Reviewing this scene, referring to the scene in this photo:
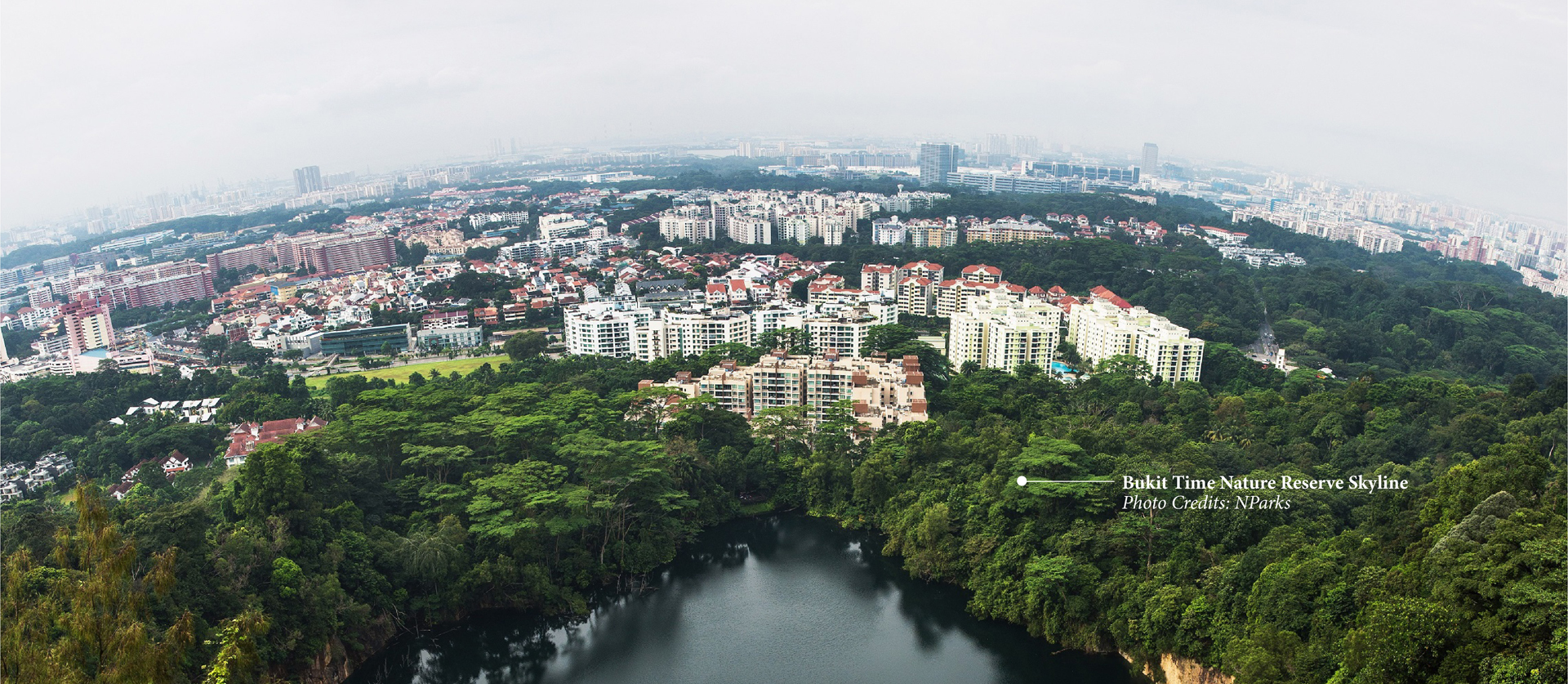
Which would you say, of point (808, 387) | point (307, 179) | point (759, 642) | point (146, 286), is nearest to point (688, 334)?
point (808, 387)

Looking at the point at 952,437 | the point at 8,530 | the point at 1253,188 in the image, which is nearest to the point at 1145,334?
the point at 952,437

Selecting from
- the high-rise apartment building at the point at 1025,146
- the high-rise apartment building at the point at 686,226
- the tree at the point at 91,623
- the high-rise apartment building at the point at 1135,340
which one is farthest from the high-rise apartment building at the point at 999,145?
the tree at the point at 91,623

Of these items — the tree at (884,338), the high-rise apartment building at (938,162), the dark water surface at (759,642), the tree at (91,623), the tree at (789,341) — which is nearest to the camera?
the tree at (91,623)

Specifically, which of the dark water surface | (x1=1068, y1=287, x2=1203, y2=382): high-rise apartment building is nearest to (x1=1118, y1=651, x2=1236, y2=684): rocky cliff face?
the dark water surface

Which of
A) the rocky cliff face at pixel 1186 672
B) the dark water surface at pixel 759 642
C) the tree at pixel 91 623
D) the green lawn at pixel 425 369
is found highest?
the tree at pixel 91 623

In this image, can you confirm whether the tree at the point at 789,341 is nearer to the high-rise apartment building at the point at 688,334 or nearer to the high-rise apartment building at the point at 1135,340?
the high-rise apartment building at the point at 688,334

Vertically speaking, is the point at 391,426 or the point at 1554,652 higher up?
the point at 1554,652

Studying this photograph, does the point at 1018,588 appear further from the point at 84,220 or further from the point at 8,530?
the point at 84,220
